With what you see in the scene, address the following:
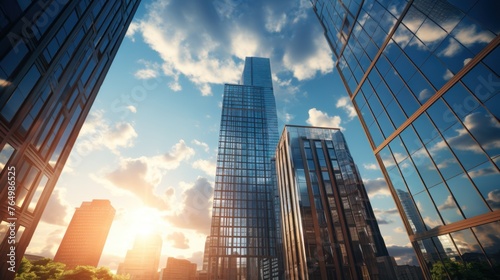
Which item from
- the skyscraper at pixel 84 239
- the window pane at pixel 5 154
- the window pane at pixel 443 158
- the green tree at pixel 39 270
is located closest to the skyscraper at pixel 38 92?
the window pane at pixel 5 154

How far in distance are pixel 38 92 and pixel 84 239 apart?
778ft

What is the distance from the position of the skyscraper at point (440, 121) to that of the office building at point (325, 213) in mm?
25021

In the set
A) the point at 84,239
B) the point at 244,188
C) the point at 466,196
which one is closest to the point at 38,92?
the point at 466,196

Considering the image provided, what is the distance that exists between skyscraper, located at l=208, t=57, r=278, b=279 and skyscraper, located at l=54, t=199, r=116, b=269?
17504 cm

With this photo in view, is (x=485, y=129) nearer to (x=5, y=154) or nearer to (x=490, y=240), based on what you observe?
(x=490, y=240)

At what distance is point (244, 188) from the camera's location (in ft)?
275

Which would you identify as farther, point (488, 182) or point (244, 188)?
point (244, 188)

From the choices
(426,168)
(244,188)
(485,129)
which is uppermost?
(244,188)

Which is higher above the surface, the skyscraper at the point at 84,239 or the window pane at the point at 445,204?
the skyscraper at the point at 84,239

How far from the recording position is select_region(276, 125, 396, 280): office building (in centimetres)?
3712

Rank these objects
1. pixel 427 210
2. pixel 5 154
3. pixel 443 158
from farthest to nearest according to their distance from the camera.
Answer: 1. pixel 427 210
2. pixel 443 158
3. pixel 5 154

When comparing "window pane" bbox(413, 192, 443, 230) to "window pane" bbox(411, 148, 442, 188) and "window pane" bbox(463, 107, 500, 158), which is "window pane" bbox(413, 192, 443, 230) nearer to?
"window pane" bbox(411, 148, 442, 188)

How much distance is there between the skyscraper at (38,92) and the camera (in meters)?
11.4

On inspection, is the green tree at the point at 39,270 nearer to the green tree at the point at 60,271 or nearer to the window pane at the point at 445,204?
the green tree at the point at 60,271
